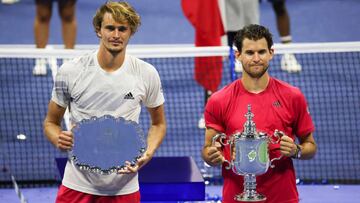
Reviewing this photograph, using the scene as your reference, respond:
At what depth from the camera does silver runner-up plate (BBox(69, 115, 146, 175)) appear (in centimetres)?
534

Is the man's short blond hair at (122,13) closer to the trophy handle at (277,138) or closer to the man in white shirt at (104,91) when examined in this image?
the man in white shirt at (104,91)

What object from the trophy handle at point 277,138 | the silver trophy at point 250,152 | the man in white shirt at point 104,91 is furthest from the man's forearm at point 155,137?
the trophy handle at point 277,138

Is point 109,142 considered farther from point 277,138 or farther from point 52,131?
point 277,138

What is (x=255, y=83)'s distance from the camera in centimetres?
563

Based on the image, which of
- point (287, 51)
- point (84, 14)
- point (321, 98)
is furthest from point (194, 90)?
point (84, 14)

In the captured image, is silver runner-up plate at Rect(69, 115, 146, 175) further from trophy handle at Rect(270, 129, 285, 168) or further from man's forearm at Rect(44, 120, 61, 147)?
trophy handle at Rect(270, 129, 285, 168)

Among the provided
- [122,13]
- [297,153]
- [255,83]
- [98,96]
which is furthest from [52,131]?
[297,153]

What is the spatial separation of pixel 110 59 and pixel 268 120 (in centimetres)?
103

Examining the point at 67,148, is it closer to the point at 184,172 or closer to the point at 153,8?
the point at 184,172

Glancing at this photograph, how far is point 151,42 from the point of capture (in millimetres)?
15789

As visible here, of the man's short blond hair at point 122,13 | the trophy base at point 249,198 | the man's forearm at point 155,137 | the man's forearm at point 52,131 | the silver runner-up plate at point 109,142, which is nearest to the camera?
the trophy base at point 249,198

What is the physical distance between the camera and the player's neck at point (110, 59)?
221 inches

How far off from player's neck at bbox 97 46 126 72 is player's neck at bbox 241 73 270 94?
765mm

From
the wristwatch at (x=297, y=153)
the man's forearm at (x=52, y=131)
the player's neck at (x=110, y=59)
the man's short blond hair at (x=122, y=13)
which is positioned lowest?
the wristwatch at (x=297, y=153)
